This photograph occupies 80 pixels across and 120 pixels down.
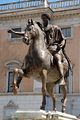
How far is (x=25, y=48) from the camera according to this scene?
2797cm

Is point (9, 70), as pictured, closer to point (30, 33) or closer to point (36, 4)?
point (36, 4)

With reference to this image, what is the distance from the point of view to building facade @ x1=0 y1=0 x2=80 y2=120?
25.8 metres

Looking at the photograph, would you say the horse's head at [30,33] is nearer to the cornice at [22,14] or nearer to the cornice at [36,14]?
the cornice at [36,14]

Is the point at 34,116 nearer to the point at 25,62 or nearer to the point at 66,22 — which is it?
the point at 25,62

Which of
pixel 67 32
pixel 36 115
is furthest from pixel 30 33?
pixel 67 32

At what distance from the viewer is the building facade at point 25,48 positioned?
25.8 m

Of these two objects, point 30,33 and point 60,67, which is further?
point 60,67

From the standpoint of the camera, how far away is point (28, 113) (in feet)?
23.5

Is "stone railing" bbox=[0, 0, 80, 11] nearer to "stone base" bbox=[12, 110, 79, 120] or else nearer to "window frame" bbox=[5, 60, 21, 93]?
"window frame" bbox=[5, 60, 21, 93]

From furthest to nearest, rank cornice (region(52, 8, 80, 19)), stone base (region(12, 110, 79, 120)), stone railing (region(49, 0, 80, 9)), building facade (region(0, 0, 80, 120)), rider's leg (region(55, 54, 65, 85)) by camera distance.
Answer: stone railing (region(49, 0, 80, 9)), cornice (region(52, 8, 80, 19)), building facade (region(0, 0, 80, 120)), rider's leg (region(55, 54, 65, 85)), stone base (region(12, 110, 79, 120))

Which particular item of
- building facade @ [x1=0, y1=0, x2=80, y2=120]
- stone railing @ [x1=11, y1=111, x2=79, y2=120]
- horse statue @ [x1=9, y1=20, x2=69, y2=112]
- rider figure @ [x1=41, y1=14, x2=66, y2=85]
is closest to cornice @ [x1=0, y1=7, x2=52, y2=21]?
building facade @ [x1=0, y1=0, x2=80, y2=120]

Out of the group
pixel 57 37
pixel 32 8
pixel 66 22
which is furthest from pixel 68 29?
pixel 57 37

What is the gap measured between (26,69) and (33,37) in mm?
674

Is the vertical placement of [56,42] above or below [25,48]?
below
